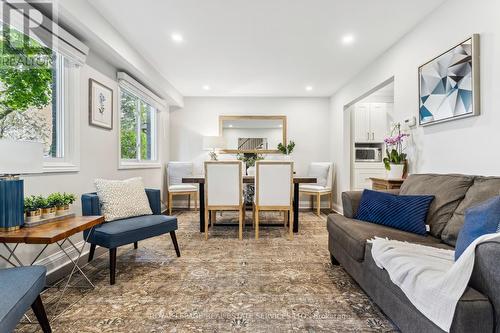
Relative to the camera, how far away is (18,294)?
1106 mm

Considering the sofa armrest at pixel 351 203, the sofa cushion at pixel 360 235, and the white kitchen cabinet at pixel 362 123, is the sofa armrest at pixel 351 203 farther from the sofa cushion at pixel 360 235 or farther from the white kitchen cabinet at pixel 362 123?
the white kitchen cabinet at pixel 362 123

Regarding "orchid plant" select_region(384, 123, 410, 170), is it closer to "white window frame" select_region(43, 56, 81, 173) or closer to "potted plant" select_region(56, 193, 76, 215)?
"potted plant" select_region(56, 193, 76, 215)

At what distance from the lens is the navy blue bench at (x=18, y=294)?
1003 millimetres

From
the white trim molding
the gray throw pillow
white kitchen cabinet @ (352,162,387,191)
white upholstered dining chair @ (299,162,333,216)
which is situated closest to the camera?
the gray throw pillow

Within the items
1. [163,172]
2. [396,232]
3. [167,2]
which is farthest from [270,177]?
[163,172]

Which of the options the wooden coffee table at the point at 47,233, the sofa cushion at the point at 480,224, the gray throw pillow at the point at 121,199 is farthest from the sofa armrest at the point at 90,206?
the sofa cushion at the point at 480,224

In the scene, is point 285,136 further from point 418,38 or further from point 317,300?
point 317,300

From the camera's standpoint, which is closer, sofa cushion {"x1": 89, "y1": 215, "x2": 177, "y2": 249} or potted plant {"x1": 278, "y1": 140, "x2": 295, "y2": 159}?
Result: sofa cushion {"x1": 89, "y1": 215, "x2": 177, "y2": 249}

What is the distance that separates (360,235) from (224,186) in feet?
6.14

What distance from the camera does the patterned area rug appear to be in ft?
5.09

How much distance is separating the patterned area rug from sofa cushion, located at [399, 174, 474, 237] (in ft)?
2.55

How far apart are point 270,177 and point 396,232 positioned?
1646mm

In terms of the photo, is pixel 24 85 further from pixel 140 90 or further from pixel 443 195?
pixel 443 195

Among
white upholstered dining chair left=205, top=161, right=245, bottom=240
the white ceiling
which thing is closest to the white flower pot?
the white ceiling
